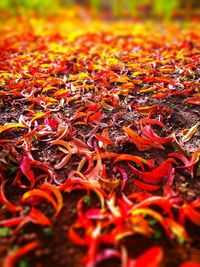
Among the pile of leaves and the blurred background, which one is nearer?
the pile of leaves

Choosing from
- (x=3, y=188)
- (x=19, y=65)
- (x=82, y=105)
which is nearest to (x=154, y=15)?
(x=19, y=65)

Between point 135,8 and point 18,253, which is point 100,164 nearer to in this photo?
point 18,253

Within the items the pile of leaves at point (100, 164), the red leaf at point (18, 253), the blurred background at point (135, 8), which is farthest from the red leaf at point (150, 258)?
the blurred background at point (135, 8)

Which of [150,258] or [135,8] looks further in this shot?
[135,8]

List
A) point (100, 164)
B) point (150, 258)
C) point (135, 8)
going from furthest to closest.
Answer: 1. point (135, 8)
2. point (100, 164)
3. point (150, 258)

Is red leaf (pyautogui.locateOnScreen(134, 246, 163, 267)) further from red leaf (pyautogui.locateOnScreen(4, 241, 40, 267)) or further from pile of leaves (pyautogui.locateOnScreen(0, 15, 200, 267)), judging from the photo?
red leaf (pyautogui.locateOnScreen(4, 241, 40, 267))

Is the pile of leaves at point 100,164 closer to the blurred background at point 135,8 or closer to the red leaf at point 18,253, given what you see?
the red leaf at point 18,253

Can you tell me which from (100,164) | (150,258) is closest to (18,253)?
(150,258)

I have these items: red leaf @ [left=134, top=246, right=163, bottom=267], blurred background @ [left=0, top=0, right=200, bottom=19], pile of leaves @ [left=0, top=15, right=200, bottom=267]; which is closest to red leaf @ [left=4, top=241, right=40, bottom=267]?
pile of leaves @ [left=0, top=15, right=200, bottom=267]

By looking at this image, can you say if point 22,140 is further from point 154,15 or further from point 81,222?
point 154,15
